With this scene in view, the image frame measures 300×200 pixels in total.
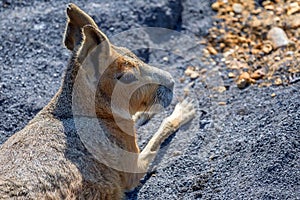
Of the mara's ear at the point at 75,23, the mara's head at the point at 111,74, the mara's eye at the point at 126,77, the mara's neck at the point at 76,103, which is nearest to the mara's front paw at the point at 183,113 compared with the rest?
the mara's head at the point at 111,74

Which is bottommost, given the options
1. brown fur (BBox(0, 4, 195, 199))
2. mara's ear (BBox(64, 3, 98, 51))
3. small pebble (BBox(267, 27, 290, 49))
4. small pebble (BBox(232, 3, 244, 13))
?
small pebble (BBox(232, 3, 244, 13))

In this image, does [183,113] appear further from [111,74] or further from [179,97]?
[111,74]

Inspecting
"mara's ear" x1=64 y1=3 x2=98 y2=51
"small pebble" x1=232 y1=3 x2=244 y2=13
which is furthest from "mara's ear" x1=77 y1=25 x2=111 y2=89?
"small pebble" x1=232 y1=3 x2=244 y2=13

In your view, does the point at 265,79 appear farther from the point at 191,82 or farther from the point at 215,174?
the point at 215,174

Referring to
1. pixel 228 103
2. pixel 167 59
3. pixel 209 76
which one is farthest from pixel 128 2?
pixel 228 103

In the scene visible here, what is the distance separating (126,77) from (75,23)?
0.92 meters

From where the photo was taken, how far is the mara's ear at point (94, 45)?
7.36 meters

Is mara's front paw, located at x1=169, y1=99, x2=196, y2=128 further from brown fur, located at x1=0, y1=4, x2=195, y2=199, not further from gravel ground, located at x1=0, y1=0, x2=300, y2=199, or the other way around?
brown fur, located at x1=0, y1=4, x2=195, y2=199

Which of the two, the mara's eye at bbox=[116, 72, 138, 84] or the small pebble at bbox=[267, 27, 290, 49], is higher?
the mara's eye at bbox=[116, 72, 138, 84]

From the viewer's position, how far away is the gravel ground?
25.5 ft

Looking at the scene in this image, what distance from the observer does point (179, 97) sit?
971 cm

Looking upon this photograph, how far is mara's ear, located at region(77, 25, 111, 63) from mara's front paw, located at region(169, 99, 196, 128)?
6.41ft

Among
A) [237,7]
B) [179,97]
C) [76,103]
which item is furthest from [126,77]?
[237,7]

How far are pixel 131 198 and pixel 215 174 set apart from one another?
1.06m
